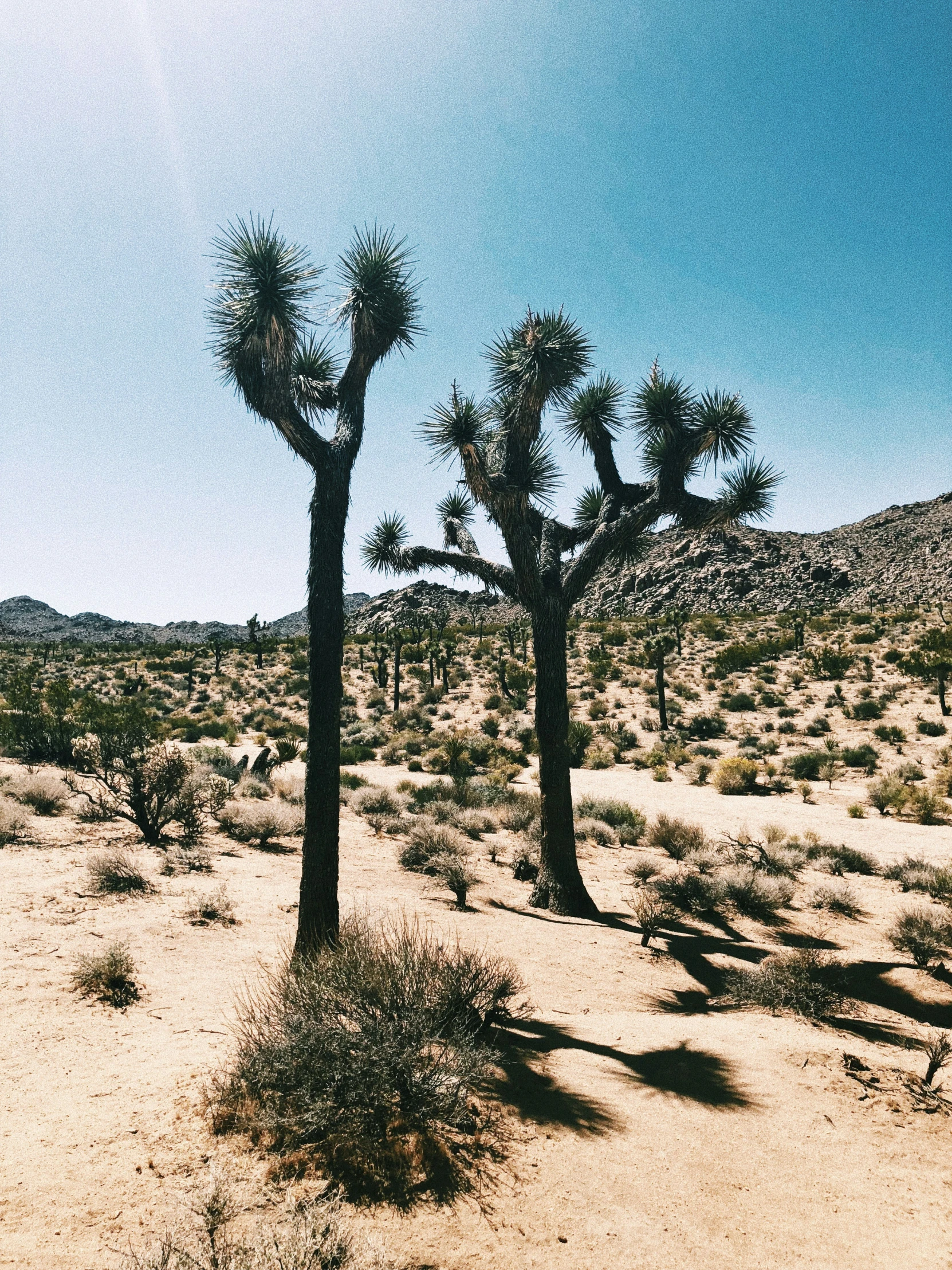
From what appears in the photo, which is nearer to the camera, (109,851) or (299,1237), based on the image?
(299,1237)

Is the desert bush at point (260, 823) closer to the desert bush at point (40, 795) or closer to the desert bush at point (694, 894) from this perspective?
the desert bush at point (40, 795)

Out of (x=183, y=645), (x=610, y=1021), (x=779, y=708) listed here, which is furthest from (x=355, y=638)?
(x=610, y=1021)

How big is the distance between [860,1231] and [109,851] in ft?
30.8

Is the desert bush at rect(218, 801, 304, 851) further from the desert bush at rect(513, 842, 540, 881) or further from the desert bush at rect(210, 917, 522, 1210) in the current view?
the desert bush at rect(210, 917, 522, 1210)

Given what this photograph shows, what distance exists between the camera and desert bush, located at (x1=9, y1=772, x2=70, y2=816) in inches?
491

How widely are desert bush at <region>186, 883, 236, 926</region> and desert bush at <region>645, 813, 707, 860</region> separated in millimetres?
8537

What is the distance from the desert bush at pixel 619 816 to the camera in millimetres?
14008

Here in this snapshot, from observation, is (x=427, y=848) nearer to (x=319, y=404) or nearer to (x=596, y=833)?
(x=596, y=833)

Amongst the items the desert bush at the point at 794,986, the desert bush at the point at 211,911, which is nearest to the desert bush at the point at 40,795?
the desert bush at the point at 211,911

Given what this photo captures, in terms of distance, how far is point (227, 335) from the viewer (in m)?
7.50

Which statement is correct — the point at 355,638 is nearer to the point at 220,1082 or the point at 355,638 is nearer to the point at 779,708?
the point at 779,708

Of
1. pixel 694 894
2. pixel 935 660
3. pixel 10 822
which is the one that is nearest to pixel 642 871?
pixel 694 894

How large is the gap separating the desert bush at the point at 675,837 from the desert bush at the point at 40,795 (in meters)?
11.7

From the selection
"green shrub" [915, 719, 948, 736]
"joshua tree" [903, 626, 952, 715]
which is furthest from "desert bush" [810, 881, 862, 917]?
"joshua tree" [903, 626, 952, 715]
